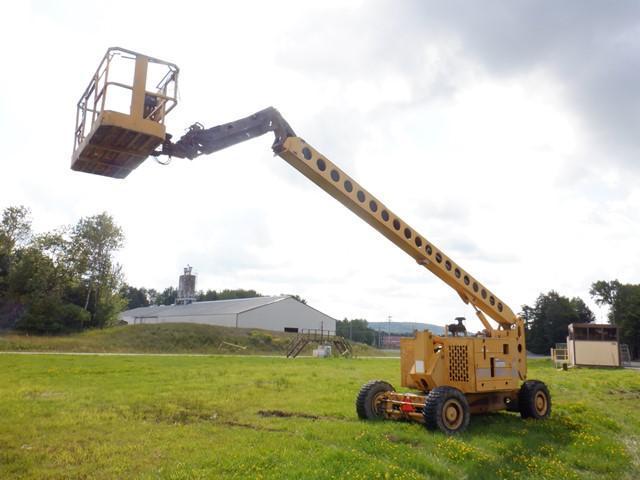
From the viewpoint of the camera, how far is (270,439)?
34.2 feet

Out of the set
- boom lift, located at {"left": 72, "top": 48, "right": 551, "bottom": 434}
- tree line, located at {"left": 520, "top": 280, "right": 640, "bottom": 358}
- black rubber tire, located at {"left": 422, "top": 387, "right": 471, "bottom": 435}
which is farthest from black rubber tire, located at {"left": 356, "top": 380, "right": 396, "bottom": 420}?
tree line, located at {"left": 520, "top": 280, "right": 640, "bottom": 358}

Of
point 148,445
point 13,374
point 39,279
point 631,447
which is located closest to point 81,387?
point 13,374

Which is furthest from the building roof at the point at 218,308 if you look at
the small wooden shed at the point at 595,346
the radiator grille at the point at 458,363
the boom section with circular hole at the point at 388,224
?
the radiator grille at the point at 458,363

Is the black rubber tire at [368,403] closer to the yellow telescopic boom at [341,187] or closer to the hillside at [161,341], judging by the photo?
the yellow telescopic boom at [341,187]

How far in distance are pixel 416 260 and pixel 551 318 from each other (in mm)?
93917

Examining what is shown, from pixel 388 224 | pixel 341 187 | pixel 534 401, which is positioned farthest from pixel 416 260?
pixel 534 401

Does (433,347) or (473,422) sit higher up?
(433,347)

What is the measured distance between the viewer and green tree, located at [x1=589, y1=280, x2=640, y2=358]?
272 feet

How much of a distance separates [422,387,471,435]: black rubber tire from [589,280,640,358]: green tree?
7171 cm

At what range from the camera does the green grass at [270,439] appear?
8531 mm

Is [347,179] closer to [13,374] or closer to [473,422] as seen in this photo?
[473,422]

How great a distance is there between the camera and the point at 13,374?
22031 millimetres

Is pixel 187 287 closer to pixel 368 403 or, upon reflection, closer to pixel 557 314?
pixel 557 314

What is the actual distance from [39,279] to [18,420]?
6097 cm
